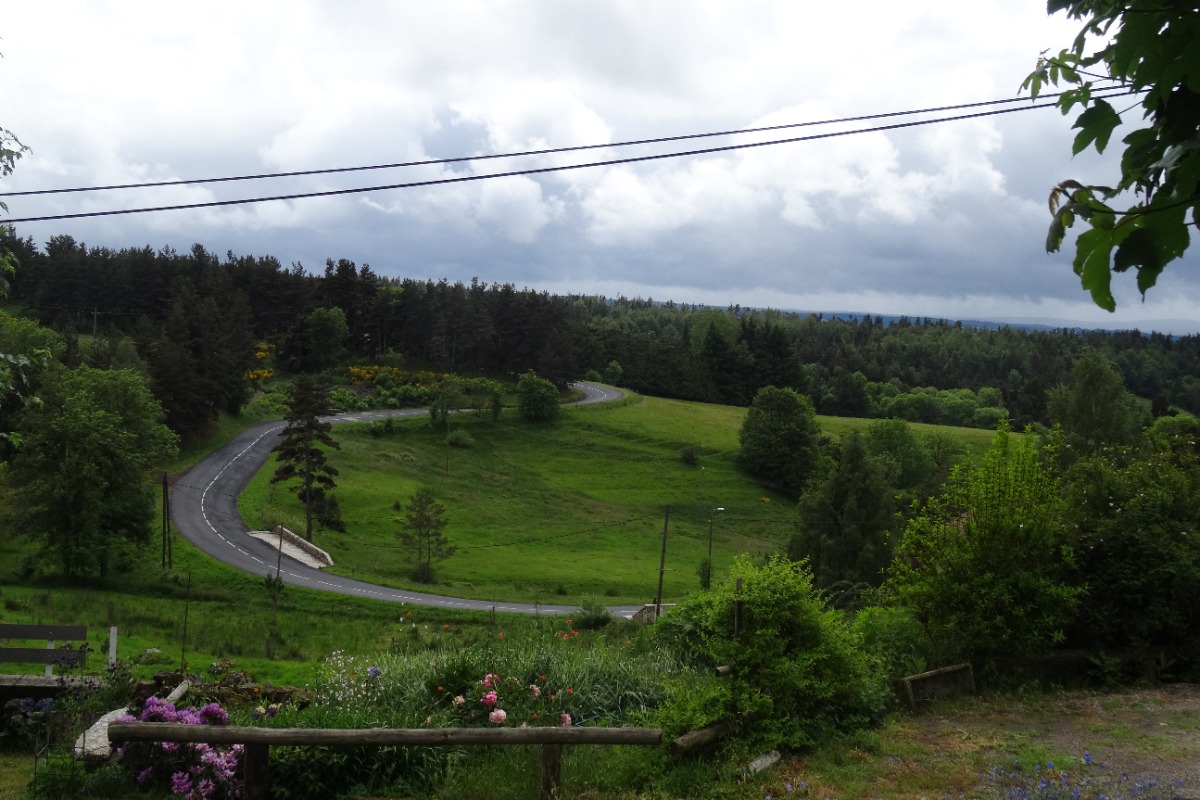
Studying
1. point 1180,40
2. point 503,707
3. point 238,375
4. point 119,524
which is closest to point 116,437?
point 119,524

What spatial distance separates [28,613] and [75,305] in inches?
2930

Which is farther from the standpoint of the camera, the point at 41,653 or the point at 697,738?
the point at 41,653

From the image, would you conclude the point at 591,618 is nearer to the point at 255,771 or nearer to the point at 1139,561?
the point at 1139,561

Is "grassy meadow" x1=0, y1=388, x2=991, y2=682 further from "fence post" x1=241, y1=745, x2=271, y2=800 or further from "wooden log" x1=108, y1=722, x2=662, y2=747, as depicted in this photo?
"wooden log" x1=108, y1=722, x2=662, y2=747

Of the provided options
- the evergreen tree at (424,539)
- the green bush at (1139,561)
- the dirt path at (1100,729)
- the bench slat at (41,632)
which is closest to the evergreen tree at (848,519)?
the evergreen tree at (424,539)

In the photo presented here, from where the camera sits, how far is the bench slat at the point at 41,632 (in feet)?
36.6

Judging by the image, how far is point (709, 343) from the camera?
114 meters

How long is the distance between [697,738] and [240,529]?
4724 centimetres

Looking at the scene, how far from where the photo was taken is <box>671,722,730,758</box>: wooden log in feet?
25.0

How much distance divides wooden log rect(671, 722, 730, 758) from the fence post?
3358mm

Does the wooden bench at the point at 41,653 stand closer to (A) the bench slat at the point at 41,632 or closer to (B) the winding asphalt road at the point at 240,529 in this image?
(A) the bench slat at the point at 41,632

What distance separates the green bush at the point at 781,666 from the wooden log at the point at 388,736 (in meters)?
1.60

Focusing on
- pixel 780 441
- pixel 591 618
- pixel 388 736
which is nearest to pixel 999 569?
pixel 388 736

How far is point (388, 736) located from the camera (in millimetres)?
6453
